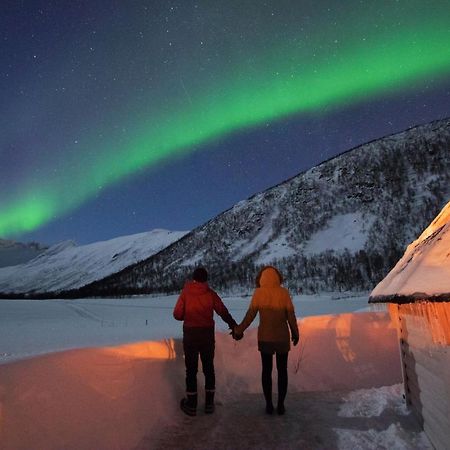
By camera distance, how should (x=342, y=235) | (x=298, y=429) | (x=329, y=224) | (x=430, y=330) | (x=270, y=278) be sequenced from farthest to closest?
(x=329, y=224) → (x=342, y=235) → (x=270, y=278) → (x=298, y=429) → (x=430, y=330)

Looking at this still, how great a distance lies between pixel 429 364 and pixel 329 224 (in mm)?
109901

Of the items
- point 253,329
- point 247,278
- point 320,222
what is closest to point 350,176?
point 320,222

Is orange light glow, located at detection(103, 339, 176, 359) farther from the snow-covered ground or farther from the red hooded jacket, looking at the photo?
the snow-covered ground

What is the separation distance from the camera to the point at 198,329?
5.76 metres

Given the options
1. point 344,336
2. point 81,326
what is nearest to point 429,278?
point 344,336

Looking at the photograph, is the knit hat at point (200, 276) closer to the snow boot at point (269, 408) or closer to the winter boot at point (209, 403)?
the winter boot at point (209, 403)

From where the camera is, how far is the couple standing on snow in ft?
18.6

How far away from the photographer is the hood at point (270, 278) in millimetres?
6039

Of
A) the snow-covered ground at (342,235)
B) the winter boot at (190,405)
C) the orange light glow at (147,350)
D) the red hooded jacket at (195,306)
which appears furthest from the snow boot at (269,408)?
the snow-covered ground at (342,235)

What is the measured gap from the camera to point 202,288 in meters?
5.91

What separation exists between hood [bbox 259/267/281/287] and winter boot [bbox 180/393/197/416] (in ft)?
5.59

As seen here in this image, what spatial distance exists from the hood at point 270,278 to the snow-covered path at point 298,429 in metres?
1.65

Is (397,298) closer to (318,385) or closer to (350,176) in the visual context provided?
(318,385)

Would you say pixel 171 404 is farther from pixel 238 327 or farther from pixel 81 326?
pixel 81 326
